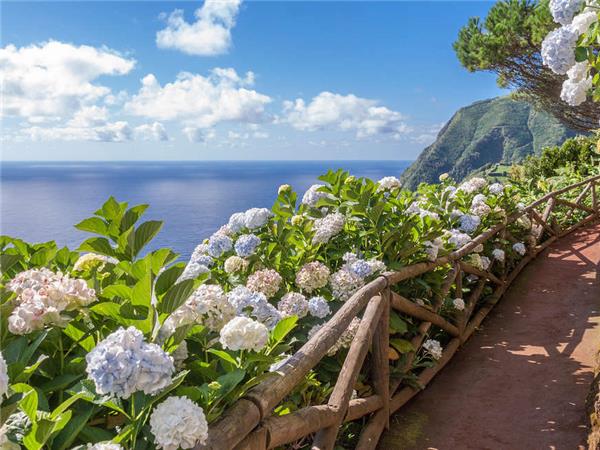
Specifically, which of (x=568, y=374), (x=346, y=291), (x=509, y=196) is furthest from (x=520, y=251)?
(x=346, y=291)

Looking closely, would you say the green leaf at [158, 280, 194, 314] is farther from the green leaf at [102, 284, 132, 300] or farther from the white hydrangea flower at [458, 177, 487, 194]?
the white hydrangea flower at [458, 177, 487, 194]

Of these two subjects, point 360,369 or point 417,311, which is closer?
point 360,369

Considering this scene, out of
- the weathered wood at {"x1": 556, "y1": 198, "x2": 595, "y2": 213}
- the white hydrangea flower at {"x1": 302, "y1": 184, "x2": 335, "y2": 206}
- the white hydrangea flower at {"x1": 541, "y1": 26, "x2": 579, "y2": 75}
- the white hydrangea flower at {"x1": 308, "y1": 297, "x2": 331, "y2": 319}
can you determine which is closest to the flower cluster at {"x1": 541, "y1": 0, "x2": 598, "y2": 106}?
the white hydrangea flower at {"x1": 541, "y1": 26, "x2": 579, "y2": 75}

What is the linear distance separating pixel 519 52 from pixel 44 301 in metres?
13.2

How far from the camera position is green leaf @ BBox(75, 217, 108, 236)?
161cm

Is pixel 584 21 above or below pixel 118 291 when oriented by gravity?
above

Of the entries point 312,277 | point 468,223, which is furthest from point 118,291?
point 468,223

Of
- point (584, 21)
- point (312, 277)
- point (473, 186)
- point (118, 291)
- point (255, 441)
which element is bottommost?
point (255, 441)

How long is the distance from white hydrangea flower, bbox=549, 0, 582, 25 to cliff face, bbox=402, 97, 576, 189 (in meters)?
57.1

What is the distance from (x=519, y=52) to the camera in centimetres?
1204

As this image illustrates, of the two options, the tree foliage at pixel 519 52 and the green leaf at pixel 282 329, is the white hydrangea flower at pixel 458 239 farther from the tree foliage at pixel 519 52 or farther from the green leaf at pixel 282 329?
the tree foliage at pixel 519 52

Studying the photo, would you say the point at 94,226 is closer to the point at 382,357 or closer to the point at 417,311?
the point at 382,357

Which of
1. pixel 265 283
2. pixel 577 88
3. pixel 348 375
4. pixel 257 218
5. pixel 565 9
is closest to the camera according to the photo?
pixel 348 375

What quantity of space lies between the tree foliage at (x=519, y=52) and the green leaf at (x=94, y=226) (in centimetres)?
1093
